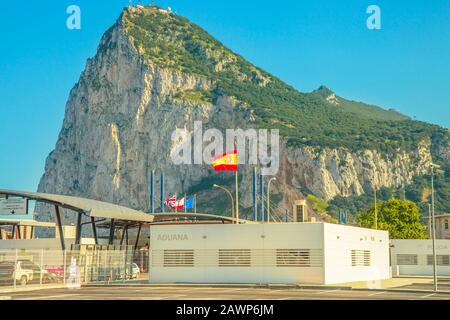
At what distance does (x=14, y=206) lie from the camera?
2608 inches

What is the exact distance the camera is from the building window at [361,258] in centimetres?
6400

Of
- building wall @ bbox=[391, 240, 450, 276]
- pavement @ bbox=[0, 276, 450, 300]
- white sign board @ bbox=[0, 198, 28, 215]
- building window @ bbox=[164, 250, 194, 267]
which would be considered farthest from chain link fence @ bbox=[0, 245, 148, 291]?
building wall @ bbox=[391, 240, 450, 276]

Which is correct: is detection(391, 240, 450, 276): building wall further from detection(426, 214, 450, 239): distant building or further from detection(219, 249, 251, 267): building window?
detection(426, 214, 450, 239): distant building

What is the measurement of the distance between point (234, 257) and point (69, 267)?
12.8 meters

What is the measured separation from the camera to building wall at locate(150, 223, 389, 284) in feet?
189

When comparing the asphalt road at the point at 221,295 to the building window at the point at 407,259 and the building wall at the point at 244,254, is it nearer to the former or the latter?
the building wall at the point at 244,254

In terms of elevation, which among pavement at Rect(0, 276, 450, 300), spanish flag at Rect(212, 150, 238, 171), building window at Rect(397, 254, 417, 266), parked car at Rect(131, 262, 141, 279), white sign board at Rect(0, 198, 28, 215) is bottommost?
pavement at Rect(0, 276, 450, 300)

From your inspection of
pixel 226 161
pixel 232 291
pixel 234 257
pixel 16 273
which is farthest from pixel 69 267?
pixel 226 161

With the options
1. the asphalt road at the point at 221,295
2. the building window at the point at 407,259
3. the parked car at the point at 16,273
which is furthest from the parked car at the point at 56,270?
the building window at the point at 407,259

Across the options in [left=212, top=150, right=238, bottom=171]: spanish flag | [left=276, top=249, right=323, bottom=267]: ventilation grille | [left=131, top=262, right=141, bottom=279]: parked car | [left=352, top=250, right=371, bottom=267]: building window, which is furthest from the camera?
[left=131, top=262, right=141, bottom=279]: parked car

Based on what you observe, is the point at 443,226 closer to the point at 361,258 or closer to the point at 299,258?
the point at 361,258

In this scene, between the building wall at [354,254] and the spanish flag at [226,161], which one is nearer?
the building wall at [354,254]

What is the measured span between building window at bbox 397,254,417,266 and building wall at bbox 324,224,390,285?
15186 mm

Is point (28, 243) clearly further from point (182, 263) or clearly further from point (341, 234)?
point (341, 234)
